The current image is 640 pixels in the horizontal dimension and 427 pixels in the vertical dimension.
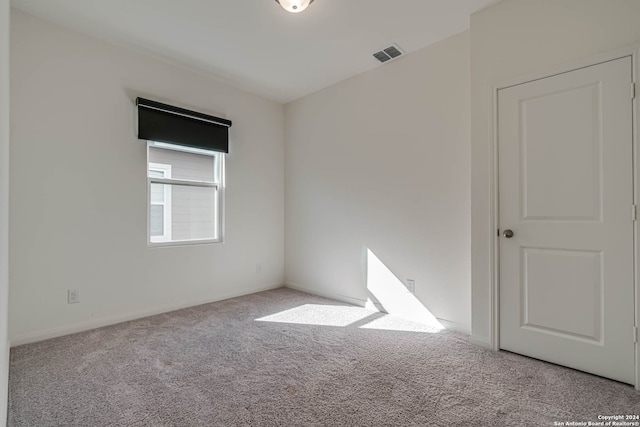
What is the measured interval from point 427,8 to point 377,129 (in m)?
1.20

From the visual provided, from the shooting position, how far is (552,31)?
213cm

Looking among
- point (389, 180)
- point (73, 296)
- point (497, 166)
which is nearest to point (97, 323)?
point (73, 296)

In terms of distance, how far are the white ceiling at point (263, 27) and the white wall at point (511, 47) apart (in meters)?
0.26

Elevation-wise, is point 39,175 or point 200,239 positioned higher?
point 39,175

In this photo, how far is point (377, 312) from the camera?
334 cm

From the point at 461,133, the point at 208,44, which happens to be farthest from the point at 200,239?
the point at 461,133

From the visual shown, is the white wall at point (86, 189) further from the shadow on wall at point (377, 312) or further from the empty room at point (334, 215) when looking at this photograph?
the shadow on wall at point (377, 312)

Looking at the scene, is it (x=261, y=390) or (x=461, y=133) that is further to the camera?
Answer: (x=461, y=133)

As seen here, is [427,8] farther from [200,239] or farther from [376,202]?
[200,239]

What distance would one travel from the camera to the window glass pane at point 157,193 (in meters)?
3.26

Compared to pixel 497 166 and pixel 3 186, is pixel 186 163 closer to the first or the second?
pixel 3 186

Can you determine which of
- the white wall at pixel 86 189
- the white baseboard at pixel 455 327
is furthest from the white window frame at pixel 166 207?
the white baseboard at pixel 455 327

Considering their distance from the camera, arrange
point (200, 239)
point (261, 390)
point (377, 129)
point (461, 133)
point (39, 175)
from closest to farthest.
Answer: point (261, 390) < point (39, 175) < point (461, 133) < point (377, 129) < point (200, 239)

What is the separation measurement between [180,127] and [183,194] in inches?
29.8
